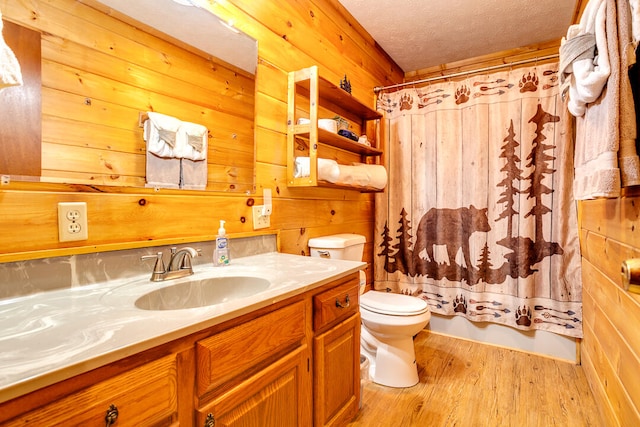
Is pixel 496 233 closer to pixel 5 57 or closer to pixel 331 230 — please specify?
pixel 331 230

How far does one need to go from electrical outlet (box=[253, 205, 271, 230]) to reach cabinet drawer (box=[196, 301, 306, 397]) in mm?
596

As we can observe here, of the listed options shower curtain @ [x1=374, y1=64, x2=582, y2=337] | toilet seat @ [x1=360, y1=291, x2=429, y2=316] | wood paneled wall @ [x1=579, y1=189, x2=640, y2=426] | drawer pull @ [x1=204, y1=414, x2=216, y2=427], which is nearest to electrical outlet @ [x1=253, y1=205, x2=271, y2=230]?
toilet seat @ [x1=360, y1=291, x2=429, y2=316]

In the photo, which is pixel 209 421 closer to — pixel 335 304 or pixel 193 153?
pixel 335 304

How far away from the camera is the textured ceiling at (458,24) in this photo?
6.73ft

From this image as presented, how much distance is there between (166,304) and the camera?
1.01m

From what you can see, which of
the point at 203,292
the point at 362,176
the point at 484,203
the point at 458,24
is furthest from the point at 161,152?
the point at 458,24

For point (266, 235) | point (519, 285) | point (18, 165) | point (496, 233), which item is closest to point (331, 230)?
point (266, 235)

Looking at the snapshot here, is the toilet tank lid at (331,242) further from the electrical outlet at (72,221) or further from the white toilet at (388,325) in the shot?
the electrical outlet at (72,221)

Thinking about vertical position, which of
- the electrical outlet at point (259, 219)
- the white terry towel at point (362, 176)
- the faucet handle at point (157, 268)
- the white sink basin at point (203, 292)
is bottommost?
the white sink basin at point (203, 292)

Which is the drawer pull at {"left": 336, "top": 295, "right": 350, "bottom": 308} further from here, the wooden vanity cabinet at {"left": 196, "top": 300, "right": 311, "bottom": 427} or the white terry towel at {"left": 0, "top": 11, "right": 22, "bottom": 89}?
the white terry towel at {"left": 0, "top": 11, "right": 22, "bottom": 89}

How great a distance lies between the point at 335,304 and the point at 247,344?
45 centimetres

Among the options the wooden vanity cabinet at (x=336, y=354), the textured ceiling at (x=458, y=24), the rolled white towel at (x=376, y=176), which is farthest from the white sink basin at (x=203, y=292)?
the textured ceiling at (x=458, y=24)

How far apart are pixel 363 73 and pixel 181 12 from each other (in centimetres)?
156

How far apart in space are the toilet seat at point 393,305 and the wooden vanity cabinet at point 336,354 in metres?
0.43
